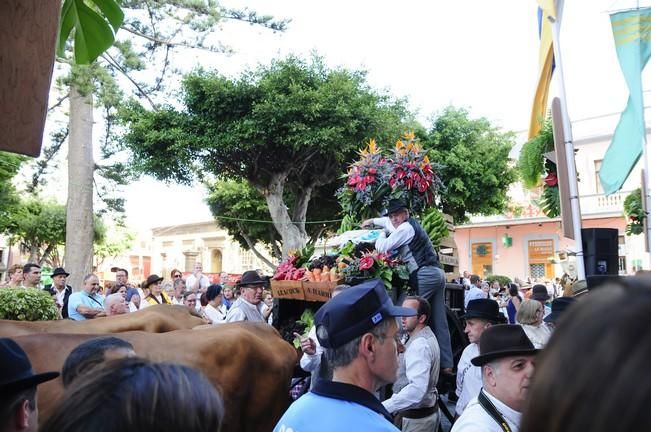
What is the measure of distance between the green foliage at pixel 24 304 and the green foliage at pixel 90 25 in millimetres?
4481

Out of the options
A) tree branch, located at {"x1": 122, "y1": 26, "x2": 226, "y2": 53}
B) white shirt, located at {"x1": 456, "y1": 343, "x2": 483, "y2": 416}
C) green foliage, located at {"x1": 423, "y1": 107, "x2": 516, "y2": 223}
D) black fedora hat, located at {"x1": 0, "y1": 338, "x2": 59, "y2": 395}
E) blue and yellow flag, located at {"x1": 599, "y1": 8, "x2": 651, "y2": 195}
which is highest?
tree branch, located at {"x1": 122, "y1": 26, "x2": 226, "y2": 53}

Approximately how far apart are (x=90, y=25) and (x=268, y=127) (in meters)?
16.6

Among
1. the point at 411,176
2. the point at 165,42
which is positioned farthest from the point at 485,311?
the point at 165,42

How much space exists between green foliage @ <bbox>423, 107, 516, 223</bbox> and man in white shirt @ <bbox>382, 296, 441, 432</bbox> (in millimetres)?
18767

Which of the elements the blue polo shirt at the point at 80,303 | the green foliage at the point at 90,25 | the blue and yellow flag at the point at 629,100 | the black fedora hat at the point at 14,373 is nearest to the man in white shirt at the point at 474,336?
the blue and yellow flag at the point at 629,100

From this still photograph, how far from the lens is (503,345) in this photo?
286 centimetres

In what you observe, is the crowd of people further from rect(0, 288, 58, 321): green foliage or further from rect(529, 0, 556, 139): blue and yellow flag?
rect(0, 288, 58, 321): green foliage

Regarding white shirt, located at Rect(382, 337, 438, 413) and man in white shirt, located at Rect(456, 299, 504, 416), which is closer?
white shirt, located at Rect(382, 337, 438, 413)

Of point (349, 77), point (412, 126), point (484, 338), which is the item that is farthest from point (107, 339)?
point (412, 126)

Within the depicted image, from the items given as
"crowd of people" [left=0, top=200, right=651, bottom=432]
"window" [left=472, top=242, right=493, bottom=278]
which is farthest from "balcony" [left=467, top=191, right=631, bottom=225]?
"crowd of people" [left=0, top=200, right=651, bottom=432]

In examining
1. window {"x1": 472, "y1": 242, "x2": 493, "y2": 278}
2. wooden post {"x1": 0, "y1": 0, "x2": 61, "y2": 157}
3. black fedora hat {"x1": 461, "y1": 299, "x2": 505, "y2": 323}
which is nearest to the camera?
wooden post {"x1": 0, "y1": 0, "x2": 61, "y2": 157}

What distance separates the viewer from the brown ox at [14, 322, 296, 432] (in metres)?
4.71

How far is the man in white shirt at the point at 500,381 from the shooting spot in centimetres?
254

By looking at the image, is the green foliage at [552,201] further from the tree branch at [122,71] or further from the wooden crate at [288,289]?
the tree branch at [122,71]
